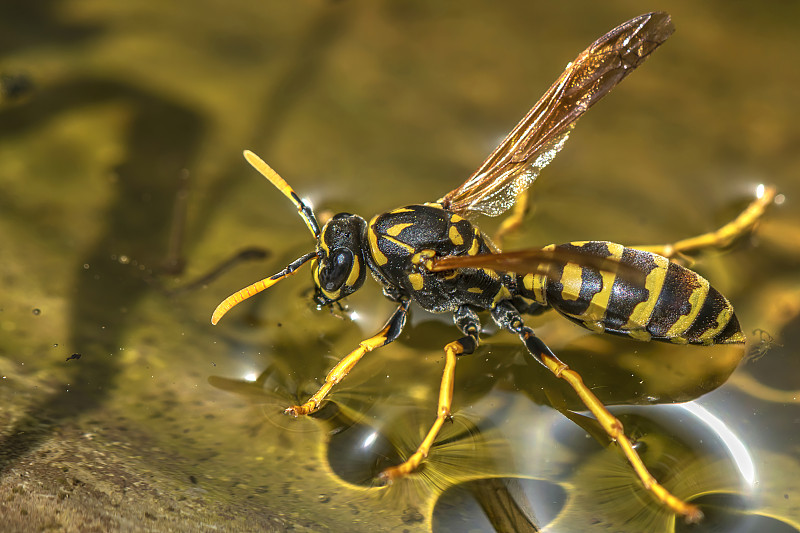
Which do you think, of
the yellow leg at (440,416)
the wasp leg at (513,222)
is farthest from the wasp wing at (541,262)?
the wasp leg at (513,222)

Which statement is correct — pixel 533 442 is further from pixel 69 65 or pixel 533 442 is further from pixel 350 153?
pixel 69 65

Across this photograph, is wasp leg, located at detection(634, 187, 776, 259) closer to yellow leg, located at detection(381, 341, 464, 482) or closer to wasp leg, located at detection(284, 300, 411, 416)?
yellow leg, located at detection(381, 341, 464, 482)

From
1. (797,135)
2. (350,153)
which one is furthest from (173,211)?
(797,135)

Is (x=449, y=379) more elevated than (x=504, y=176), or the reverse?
(x=504, y=176)

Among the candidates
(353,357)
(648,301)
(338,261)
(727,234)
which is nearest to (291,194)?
(338,261)

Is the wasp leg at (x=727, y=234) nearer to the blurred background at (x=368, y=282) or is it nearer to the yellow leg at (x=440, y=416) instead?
the blurred background at (x=368, y=282)

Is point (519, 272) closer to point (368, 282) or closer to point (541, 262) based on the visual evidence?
point (541, 262)
